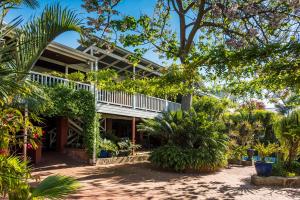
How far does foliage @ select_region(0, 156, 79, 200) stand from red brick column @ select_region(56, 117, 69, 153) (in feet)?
40.7

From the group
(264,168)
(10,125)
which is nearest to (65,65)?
(264,168)

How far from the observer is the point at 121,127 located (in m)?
23.0

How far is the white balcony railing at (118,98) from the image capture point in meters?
13.0

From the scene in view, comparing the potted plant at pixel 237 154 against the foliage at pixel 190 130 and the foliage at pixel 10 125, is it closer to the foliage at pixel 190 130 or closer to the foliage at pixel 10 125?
the foliage at pixel 190 130

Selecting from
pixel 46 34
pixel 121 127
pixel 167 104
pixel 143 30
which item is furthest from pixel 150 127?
pixel 46 34

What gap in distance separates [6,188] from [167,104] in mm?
→ 18204

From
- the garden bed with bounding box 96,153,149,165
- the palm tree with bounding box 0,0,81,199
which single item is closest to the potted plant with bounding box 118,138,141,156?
the garden bed with bounding box 96,153,149,165

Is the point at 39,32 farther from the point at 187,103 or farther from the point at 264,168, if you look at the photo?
the point at 187,103

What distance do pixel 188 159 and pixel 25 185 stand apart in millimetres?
9740

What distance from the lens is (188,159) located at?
12867mm

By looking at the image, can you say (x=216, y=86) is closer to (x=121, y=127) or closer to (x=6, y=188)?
(x=121, y=127)

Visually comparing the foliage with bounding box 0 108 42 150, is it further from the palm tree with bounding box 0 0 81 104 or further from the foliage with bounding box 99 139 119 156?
the foliage with bounding box 99 139 119 156

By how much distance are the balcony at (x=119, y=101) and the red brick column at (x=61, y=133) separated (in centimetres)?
230

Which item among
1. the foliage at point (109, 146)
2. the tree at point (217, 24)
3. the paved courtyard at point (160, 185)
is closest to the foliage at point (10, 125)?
the tree at point (217, 24)
